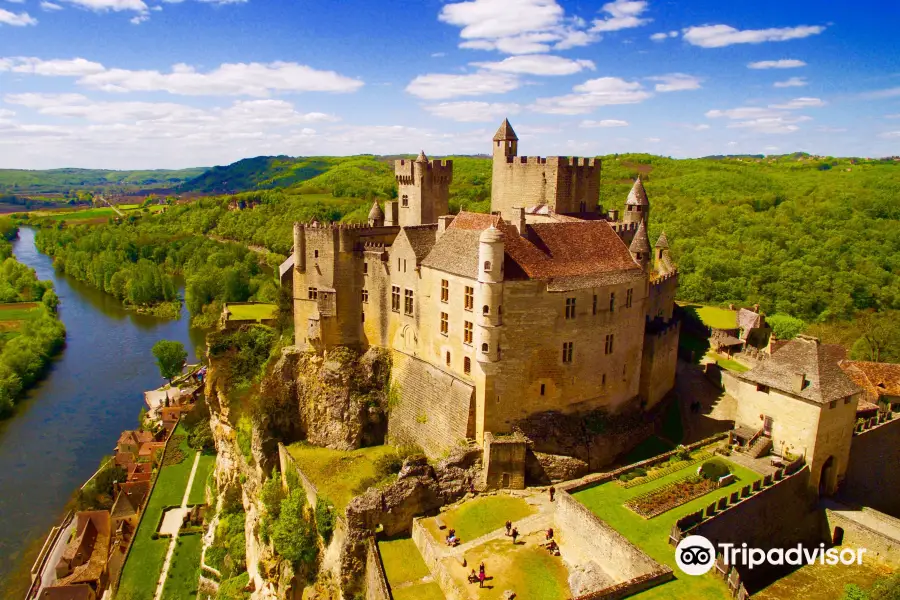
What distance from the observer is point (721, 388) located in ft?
132

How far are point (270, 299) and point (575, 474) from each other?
50.0 m

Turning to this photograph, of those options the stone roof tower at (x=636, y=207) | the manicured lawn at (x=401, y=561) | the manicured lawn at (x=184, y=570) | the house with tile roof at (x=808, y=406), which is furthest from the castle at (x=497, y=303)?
the manicured lawn at (x=184, y=570)

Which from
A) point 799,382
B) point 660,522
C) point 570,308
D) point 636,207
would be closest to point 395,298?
point 570,308

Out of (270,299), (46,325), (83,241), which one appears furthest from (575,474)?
(83,241)

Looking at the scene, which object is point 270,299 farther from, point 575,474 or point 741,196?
point 741,196

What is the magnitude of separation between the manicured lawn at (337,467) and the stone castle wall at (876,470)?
76.3 feet

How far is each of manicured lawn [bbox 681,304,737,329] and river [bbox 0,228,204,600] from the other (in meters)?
51.5

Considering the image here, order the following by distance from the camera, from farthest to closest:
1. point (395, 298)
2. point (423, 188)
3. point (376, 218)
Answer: point (376, 218)
point (423, 188)
point (395, 298)

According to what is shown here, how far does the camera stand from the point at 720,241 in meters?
78.4

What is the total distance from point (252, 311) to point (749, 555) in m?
44.4

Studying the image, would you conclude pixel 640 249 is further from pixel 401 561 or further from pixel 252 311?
pixel 252 311

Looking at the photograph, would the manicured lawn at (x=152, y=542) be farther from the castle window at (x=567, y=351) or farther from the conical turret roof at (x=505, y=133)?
the conical turret roof at (x=505, y=133)

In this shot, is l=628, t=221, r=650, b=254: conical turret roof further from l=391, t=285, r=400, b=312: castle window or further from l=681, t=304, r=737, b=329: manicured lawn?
l=681, t=304, r=737, b=329: manicured lawn

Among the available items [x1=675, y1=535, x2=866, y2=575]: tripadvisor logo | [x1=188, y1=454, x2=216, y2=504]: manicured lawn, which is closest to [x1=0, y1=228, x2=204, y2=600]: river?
[x1=188, y1=454, x2=216, y2=504]: manicured lawn
